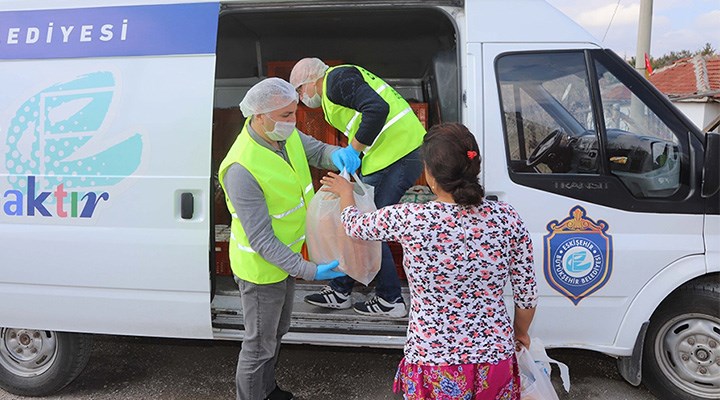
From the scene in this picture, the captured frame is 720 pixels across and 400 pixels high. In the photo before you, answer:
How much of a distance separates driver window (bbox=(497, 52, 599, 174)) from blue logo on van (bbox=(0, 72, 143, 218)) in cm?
198

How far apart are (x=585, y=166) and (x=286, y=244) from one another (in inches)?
62.2

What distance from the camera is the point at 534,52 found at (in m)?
3.05

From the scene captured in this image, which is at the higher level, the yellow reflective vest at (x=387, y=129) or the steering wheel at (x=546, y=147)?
the yellow reflective vest at (x=387, y=129)

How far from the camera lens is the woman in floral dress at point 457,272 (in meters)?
1.86

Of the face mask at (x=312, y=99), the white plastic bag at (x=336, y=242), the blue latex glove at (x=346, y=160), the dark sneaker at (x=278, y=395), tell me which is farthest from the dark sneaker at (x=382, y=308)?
the face mask at (x=312, y=99)

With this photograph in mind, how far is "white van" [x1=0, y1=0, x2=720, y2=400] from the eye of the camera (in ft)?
9.83

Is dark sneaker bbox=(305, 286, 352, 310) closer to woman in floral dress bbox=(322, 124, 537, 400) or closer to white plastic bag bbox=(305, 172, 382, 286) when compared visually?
white plastic bag bbox=(305, 172, 382, 286)

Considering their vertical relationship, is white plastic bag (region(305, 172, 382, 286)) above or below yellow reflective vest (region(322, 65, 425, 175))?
below

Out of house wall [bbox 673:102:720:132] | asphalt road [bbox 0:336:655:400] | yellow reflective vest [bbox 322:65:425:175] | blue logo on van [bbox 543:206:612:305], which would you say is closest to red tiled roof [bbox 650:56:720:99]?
house wall [bbox 673:102:720:132]

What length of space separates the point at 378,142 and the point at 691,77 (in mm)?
16291

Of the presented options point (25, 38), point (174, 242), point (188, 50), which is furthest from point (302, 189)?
point (25, 38)

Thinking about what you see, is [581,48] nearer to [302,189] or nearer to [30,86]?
[302,189]

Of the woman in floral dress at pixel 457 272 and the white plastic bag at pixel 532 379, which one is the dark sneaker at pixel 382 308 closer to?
the white plastic bag at pixel 532 379

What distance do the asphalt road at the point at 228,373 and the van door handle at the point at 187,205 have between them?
48.5 inches
